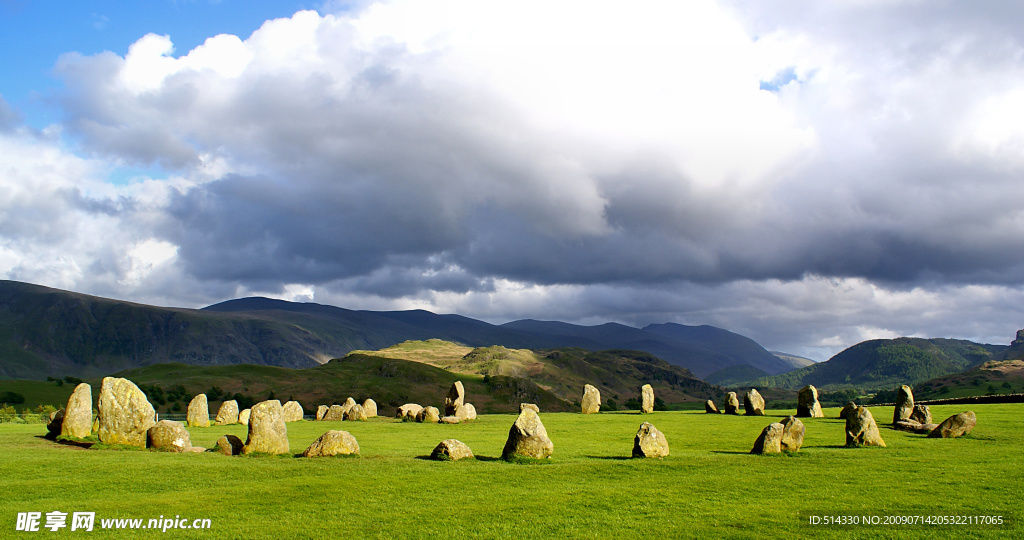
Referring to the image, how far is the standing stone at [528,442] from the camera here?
2464cm

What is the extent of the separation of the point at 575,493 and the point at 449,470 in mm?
5962

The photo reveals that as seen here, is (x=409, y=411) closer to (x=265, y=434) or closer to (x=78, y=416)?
(x=78, y=416)

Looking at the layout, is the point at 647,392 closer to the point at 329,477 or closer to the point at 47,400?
the point at 329,477

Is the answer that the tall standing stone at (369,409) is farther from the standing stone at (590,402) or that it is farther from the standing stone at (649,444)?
the standing stone at (649,444)

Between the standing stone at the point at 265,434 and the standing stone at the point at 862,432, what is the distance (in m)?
26.6

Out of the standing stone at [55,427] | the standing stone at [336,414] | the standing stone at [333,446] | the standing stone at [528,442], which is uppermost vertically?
the standing stone at [528,442]

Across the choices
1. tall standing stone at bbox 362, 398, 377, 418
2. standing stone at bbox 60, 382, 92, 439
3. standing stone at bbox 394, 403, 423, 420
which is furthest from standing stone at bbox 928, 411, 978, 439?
standing stone at bbox 60, 382, 92, 439

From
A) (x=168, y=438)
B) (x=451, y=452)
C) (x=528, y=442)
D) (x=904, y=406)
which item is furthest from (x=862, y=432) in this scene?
(x=168, y=438)

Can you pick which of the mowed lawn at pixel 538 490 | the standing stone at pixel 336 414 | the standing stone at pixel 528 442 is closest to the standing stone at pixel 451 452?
the mowed lawn at pixel 538 490

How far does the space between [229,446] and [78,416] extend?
11188 mm

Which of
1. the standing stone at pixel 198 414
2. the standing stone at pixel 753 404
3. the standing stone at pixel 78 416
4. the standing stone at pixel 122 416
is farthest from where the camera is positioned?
the standing stone at pixel 753 404

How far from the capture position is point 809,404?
46812mm

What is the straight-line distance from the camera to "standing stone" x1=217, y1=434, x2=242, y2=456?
26.9 meters

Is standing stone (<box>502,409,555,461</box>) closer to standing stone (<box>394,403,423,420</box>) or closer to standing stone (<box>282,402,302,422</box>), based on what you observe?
standing stone (<box>394,403,423,420</box>)
